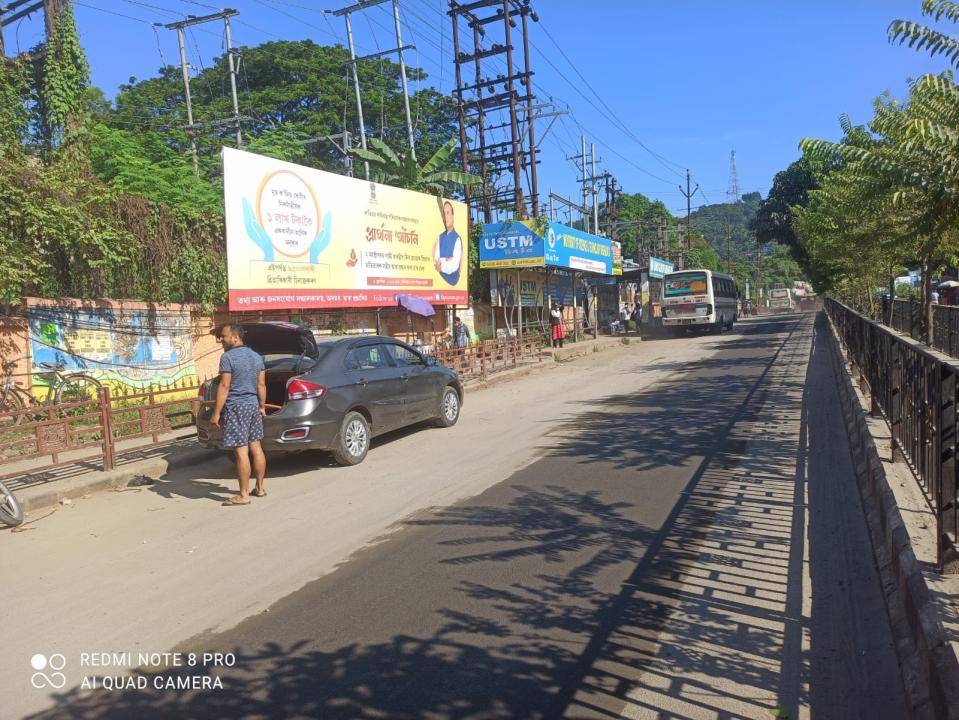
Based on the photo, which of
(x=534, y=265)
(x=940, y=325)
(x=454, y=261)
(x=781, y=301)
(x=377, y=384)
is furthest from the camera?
(x=781, y=301)

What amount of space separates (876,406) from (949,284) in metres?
24.8

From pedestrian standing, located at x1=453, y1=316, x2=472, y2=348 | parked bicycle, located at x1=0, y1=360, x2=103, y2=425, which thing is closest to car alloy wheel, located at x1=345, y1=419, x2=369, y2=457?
parked bicycle, located at x1=0, y1=360, x2=103, y2=425

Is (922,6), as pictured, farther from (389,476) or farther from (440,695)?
(389,476)

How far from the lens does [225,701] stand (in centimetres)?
325

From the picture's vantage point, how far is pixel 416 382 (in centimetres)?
995

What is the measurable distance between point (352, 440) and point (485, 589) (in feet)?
14.3

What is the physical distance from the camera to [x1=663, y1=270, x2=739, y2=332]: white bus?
109 ft

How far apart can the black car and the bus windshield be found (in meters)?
26.3

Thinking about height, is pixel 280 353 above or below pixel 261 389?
above

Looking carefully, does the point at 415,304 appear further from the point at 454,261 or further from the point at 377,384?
the point at 377,384

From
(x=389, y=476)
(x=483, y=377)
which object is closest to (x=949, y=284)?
(x=483, y=377)

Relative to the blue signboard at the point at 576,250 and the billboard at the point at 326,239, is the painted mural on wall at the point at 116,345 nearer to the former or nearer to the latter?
the billboard at the point at 326,239

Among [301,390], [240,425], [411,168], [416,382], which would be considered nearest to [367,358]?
[416,382]

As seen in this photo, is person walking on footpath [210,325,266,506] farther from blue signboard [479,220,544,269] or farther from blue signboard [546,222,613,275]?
blue signboard [546,222,613,275]
